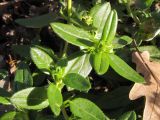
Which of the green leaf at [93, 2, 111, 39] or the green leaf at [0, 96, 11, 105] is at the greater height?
the green leaf at [93, 2, 111, 39]

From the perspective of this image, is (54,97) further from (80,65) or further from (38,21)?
(38,21)

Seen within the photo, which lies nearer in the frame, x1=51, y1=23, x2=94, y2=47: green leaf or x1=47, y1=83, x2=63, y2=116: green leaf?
x1=47, y1=83, x2=63, y2=116: green leaf

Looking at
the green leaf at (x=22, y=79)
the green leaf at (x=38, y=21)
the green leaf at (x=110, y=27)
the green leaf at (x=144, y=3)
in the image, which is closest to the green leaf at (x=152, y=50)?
the green leaf at (x=144, y=3)

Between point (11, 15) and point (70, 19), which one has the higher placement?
point (70, 19)

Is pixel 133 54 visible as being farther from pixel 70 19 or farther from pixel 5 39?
pixel 5 39

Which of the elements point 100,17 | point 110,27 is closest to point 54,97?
point 110,27

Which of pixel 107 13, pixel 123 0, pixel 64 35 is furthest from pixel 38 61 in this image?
pixel 123 0

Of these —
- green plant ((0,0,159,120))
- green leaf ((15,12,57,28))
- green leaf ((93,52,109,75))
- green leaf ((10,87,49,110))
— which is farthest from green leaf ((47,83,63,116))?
green leaf ((15,12,57,28))

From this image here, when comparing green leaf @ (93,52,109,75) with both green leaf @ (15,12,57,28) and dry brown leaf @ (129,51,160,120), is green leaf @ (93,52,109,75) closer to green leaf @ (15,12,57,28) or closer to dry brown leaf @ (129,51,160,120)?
dry brown leaf @ (129,51,160,120)
